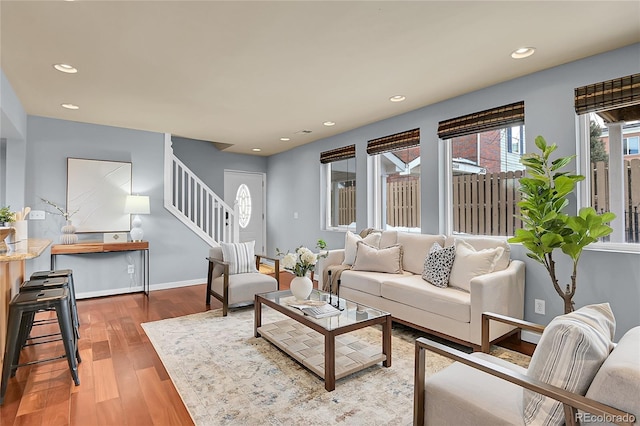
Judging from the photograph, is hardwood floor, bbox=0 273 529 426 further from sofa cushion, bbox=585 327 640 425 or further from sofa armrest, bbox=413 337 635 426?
sofa cushion, bbox=585 327 640 425

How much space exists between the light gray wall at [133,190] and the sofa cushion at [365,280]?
2814 mm

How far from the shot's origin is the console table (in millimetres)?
4188

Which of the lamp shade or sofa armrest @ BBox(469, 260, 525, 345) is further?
the lamp shade

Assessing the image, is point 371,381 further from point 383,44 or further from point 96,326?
point 96,326

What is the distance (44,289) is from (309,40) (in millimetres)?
2798

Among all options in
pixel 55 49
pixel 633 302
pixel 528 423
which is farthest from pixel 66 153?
pixel 633 302

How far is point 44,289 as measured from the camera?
8.54 feet

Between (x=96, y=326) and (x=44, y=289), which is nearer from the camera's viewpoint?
(x=44, y=289)

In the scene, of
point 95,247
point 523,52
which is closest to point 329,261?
point 523,52

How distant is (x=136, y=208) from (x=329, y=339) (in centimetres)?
371

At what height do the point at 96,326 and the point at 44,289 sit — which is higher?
the point at 44,289

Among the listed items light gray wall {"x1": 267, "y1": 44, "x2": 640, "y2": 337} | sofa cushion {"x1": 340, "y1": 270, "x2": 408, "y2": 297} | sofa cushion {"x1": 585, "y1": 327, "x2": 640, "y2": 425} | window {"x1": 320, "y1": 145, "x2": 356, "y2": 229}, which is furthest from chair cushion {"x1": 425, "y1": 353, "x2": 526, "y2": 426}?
window {"x1": 320, "y1": 145, "x2": 356, "y2": 229}

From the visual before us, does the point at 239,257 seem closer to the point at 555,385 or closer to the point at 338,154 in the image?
the point at 338,154

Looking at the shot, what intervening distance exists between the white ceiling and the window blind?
27 cm
